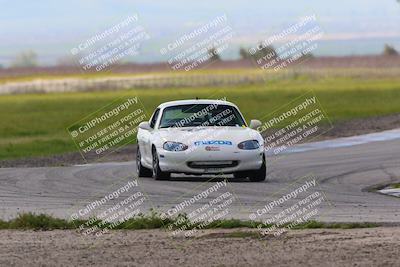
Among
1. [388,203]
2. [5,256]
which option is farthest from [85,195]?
[5,256]

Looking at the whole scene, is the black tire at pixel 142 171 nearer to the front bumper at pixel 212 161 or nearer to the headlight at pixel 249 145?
the front bumper at pixel 212 161

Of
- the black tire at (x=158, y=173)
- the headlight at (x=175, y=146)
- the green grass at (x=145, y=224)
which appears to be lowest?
the black tire at (x=158, y=173)

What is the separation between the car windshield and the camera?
2284cm

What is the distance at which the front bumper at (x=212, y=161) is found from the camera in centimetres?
2192

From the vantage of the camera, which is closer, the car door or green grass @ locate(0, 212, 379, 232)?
green grass @ locate(0, 212, 379, 232)

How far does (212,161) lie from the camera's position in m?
22.0

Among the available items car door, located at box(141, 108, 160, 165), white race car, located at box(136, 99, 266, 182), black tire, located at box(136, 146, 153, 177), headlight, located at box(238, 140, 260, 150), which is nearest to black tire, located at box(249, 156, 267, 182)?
white race car, located at box(136, 99, 266, 182)

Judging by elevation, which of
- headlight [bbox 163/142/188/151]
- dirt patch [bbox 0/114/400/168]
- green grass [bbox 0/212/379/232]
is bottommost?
dirt patch [bbox 0/114/400/168]

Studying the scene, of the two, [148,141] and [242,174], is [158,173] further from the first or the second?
[242,174]

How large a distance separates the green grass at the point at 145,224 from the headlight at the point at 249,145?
612cm

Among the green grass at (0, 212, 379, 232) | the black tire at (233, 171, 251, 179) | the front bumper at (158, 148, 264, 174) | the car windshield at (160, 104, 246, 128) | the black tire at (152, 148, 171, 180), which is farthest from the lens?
the car windshield at (160, 104, 246, 128)

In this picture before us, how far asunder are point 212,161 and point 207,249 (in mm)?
8809

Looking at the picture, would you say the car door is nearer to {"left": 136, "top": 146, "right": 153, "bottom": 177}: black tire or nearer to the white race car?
the white race car

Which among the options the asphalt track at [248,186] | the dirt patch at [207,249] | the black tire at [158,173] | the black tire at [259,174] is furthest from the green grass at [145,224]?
the black tire at [259,174]
